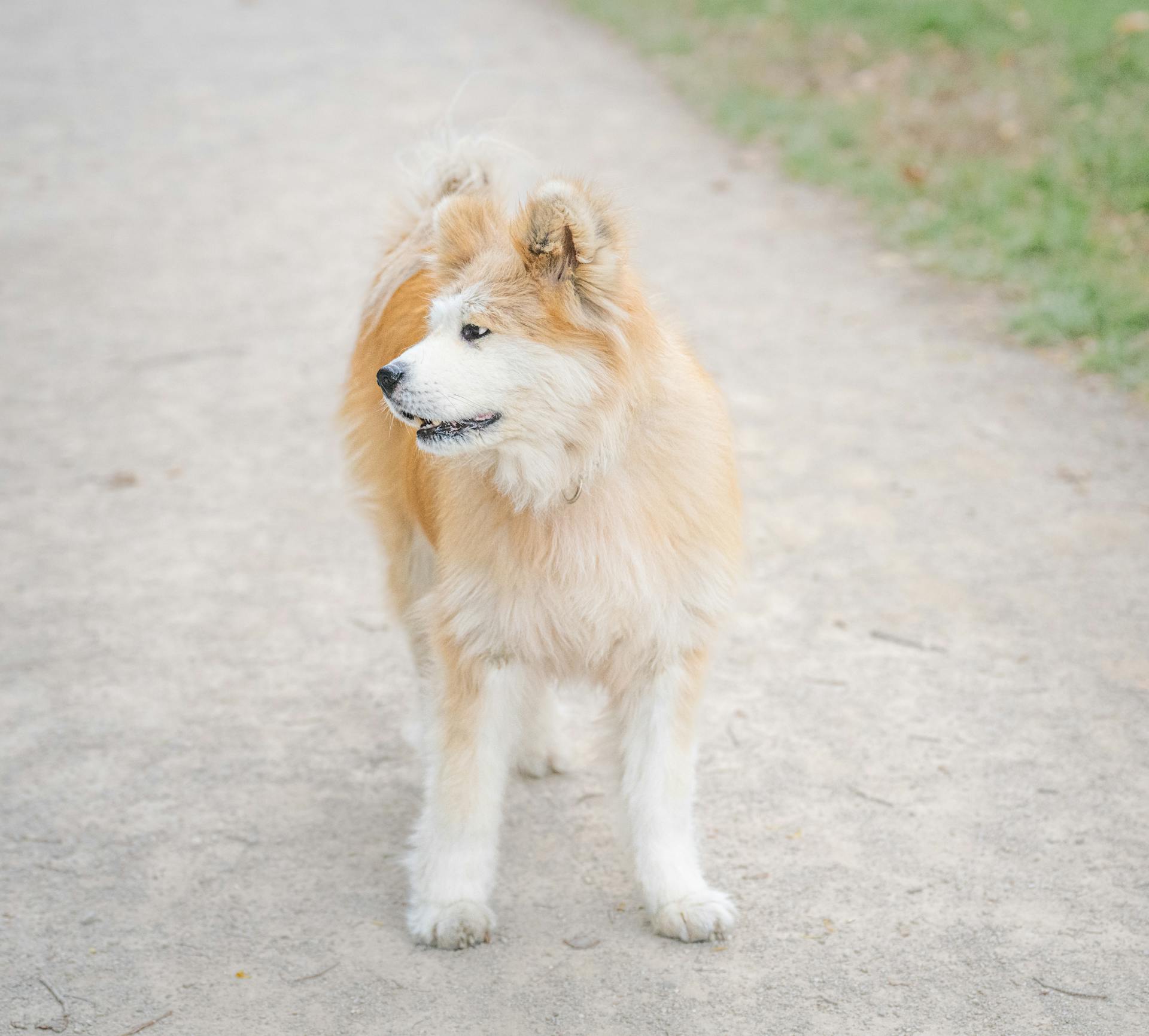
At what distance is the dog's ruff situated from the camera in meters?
2.63

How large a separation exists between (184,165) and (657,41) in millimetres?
4359

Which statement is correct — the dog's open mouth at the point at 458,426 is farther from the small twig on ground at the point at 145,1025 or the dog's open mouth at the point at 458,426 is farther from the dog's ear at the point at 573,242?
the small twig on ground at the point at 145,1025

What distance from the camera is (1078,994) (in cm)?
271

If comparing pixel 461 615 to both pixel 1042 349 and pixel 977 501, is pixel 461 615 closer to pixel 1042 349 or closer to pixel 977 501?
pixel 977 501

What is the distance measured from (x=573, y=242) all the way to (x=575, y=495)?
56 centimetres

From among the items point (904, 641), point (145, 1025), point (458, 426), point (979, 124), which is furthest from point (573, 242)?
point (979, 124)

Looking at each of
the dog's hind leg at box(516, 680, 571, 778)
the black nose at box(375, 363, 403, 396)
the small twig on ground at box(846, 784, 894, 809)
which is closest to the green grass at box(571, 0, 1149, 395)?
the small twig on ground at box(846, 784, 894, 809)

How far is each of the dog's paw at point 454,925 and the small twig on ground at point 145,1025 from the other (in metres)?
0.58

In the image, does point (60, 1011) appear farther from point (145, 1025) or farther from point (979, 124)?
point (979, 124)

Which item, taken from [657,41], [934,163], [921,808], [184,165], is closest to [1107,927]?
[921,808]

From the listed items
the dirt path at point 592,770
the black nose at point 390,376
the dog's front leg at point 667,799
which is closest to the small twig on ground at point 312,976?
the dirt path at point 592,770

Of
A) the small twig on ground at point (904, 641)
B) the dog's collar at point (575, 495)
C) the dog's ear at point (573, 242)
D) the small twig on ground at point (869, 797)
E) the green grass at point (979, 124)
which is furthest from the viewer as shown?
the green grass at point (979, 124)

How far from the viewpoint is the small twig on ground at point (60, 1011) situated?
270 centimetres

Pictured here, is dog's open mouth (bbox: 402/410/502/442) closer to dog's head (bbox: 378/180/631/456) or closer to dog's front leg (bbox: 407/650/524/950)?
dog's head (bbox: 378/180/631/456)
